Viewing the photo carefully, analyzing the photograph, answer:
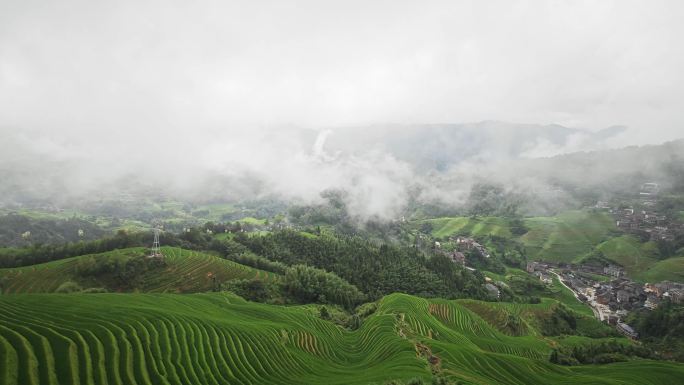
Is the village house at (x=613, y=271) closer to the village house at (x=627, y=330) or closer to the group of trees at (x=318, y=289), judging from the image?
the village house at (x=627, y=330)

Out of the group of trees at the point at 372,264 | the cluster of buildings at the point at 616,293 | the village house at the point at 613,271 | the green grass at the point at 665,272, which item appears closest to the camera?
the cluster of buildings at the point at 616,293

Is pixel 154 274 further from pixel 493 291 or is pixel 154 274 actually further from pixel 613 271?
pixel 613 271

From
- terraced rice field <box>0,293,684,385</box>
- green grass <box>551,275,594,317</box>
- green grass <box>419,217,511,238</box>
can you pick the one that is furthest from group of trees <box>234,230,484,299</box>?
green grass <box>419,217,511,238</box>

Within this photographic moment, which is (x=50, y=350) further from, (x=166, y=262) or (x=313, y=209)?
(x=313, y=209)

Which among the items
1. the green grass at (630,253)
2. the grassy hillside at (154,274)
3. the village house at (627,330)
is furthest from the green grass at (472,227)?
the grassy hillside at (154,274)

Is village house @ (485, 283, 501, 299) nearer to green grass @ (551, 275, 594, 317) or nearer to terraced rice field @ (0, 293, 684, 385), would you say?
green grass @ (551, 275, 594, 317)

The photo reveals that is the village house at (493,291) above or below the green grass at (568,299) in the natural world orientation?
above
